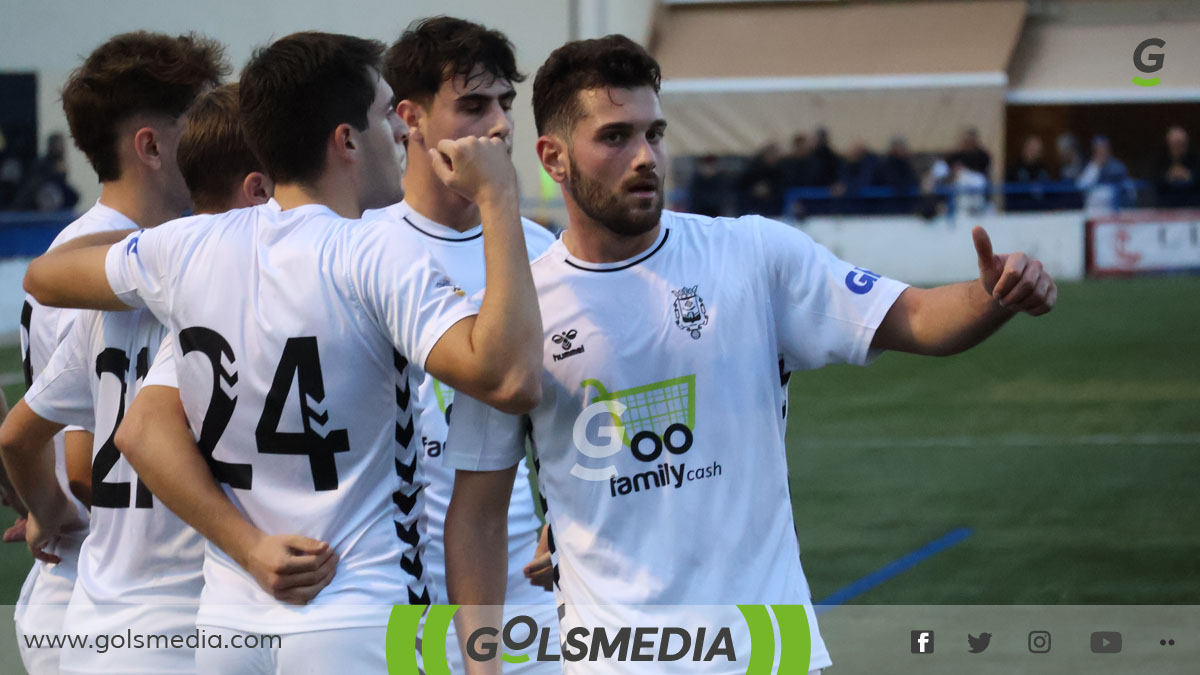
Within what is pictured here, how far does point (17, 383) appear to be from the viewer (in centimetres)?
1424

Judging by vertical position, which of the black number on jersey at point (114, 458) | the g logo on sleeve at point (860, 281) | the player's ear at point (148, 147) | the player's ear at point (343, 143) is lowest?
the black number on jersey at point (114, 458)

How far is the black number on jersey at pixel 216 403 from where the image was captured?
297 centimetres

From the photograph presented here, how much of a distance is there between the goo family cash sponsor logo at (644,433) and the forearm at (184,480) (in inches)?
30.2

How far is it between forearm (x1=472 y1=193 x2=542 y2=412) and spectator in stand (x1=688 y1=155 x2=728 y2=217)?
74.2 feet

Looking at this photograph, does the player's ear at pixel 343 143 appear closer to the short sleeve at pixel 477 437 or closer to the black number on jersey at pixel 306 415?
the black number on jersey at pixel 306 415

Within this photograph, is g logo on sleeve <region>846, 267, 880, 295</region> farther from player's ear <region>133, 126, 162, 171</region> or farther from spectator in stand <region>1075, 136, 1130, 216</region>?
spectator in stand <region>1075, 136, 1130, 216</region>

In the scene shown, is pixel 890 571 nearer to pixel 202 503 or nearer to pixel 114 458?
pixel 114 458

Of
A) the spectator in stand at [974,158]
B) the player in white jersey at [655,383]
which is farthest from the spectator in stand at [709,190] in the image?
the player in white jersey at [655,383]

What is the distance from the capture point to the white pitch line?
1096 cm

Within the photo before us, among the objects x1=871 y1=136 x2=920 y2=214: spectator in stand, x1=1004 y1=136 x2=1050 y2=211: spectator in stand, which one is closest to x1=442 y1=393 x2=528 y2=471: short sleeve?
x1=871 y1=136 x2=920 y2=214: spectator in stand

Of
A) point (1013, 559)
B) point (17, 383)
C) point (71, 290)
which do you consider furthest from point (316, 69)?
point (17, 383)

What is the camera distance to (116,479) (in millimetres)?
3438

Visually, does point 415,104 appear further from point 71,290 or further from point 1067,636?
point 1067,636

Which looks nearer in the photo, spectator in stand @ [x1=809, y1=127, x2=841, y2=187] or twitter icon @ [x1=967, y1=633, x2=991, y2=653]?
twitter icon @ [x1=967, y1=633, x2=991, y2=653]
